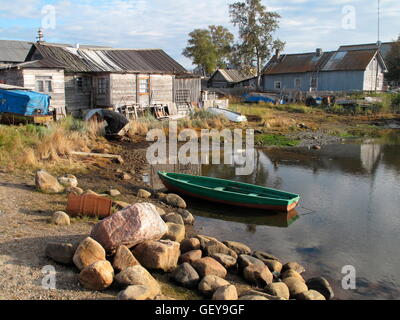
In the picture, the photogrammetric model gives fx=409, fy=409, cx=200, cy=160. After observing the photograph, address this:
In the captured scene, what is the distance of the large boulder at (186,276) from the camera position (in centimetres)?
667

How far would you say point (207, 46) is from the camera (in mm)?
55688

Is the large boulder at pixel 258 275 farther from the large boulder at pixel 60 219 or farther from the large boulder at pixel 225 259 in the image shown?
the large boulder at pixel 60 219

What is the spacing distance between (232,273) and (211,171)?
375 inches

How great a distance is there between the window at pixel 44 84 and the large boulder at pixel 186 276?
18.0 m

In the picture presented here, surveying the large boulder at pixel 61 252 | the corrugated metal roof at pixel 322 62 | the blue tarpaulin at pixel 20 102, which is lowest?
the large boulder at pixel 61 252

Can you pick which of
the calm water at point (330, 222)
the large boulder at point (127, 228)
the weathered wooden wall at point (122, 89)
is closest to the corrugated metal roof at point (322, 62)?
the weathered wooden wall at point (122, 89)

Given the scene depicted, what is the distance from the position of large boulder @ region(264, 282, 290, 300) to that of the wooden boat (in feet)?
15.8

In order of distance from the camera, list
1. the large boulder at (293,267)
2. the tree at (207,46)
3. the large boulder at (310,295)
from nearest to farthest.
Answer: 1. the large boulder at (310,295)
2. the large boulder at (293,267)
3. the tree at (207,46)

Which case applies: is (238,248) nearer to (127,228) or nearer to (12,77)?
(127,228)

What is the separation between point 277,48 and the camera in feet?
149

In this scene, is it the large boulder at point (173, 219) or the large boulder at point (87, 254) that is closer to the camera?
the large boulder at point (87, 254)

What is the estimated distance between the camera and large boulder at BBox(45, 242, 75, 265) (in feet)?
21.6

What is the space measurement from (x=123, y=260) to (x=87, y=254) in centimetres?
58
